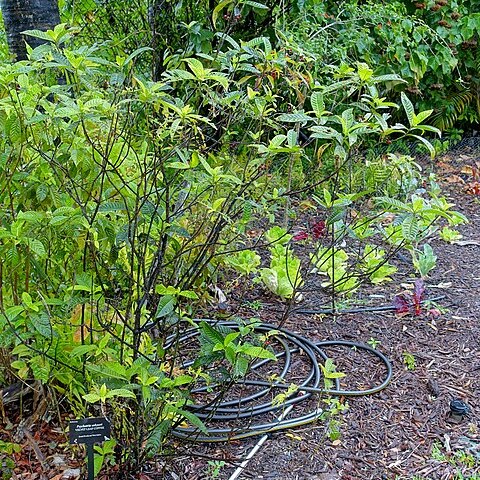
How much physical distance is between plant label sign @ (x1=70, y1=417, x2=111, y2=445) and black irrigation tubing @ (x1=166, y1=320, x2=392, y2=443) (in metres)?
0.44

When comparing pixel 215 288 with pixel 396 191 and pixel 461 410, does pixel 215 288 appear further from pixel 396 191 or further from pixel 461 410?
pixel 396 191

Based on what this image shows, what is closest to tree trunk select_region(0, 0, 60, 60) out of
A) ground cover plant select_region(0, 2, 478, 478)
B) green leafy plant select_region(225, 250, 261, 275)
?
ground cover plant select_region(0, 2, 478, 478)

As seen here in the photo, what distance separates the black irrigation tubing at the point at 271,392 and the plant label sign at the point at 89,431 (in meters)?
0.44

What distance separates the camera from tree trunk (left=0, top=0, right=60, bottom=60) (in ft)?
11.8

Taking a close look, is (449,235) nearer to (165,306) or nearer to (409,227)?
(409,227)

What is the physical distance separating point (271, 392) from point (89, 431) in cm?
108

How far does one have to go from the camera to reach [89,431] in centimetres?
195

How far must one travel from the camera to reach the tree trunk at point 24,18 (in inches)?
141

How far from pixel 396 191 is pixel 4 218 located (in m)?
3.44

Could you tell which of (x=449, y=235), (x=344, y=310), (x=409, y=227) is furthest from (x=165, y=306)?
(x=449, y=235)

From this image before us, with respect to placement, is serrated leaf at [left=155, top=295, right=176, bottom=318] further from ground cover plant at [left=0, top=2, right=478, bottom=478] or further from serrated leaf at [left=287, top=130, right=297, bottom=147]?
serrated leaf at [left=287, top=130, right=297, bottom=147]

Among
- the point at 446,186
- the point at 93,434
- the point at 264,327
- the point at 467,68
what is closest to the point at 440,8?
the point at 467,68

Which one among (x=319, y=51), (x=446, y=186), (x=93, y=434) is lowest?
(x=446, y=186)

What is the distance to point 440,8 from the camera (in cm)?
635
